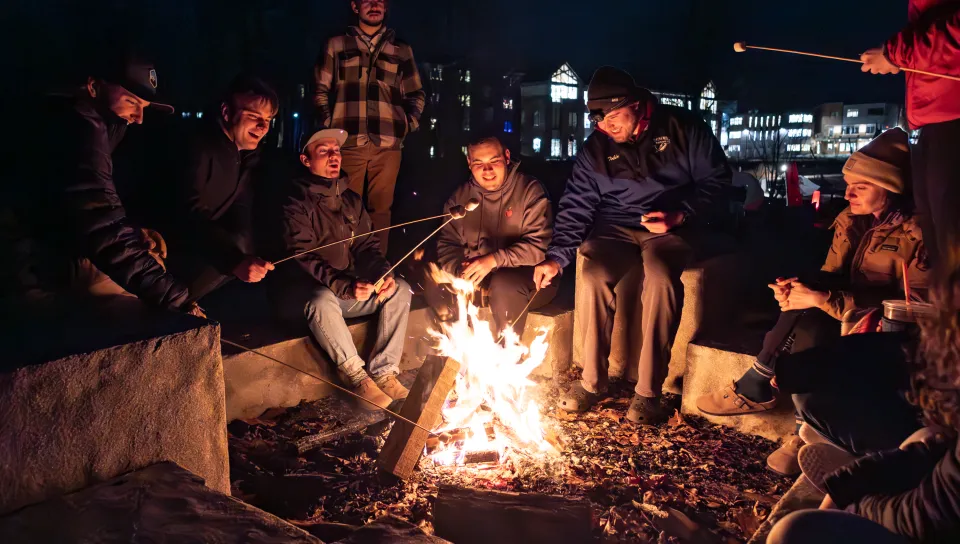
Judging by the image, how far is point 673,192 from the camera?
523 centimetres

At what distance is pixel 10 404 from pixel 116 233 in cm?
119

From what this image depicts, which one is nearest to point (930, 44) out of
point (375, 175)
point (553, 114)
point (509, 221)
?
point (509, 221)

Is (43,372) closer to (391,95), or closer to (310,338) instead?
(310,338)

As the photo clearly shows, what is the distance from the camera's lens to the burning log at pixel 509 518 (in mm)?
2951

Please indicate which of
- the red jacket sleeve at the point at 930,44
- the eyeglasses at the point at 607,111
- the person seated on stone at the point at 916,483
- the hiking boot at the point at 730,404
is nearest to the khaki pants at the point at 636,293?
the hiking boot at the point at 730,404

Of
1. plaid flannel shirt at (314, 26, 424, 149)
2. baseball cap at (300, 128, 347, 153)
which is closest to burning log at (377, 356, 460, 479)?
baseball cap at (300, 128, 347, 153)

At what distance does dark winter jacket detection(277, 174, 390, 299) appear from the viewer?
5055mm

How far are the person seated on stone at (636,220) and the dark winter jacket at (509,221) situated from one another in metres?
0.18

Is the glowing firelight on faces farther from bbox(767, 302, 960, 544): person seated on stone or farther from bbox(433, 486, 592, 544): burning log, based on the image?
bbox(767, 302, 960, 544): person seated on stone

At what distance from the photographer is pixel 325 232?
5234 mm

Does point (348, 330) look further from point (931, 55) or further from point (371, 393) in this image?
point (931, 55)

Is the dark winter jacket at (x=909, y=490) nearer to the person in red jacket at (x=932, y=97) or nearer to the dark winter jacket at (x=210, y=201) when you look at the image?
the person in red jacket at (x=932, y=97)

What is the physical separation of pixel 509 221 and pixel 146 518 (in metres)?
3.87

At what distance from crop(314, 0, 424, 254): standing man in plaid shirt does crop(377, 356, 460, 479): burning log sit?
2508 millimetres
